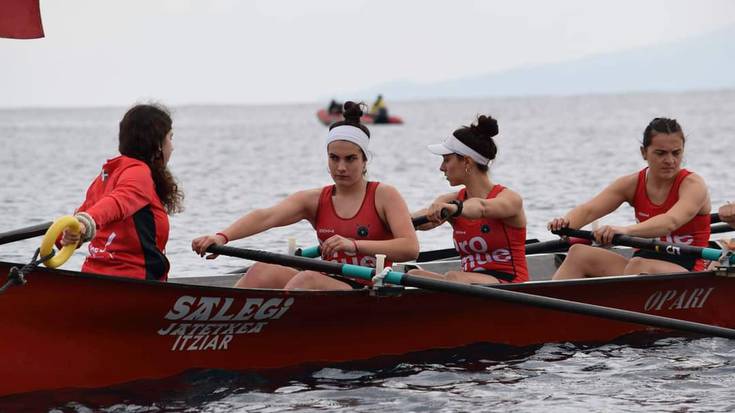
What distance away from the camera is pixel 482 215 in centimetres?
861

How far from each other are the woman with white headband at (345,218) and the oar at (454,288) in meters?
0.24

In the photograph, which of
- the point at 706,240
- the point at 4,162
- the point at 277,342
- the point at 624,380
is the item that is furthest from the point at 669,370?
the point at 4,162

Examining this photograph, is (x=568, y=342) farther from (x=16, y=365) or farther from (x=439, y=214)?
(x=16, y=365)

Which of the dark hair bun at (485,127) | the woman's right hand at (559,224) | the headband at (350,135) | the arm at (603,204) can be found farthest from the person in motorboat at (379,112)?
the headband at (350,135)

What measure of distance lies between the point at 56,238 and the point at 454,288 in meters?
2.59

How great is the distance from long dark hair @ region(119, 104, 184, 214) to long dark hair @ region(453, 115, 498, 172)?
2323 millimetres

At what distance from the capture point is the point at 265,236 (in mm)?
16719

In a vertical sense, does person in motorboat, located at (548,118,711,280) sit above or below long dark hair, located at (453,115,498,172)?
below

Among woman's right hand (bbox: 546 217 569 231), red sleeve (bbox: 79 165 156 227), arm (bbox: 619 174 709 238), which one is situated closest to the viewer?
red sleeve (bbox: 79 165 156 227)

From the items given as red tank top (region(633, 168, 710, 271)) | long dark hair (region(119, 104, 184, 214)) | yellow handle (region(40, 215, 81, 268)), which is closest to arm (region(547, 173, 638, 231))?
red tank top (region(633, 168, 710, 271))

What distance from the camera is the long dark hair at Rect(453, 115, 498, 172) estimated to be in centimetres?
873

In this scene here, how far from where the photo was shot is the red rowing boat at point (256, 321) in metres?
7.09

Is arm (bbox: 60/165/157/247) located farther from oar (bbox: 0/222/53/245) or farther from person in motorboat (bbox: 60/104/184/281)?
oar (bbox: 0/222/53/245)

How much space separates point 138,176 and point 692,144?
39.5 m
